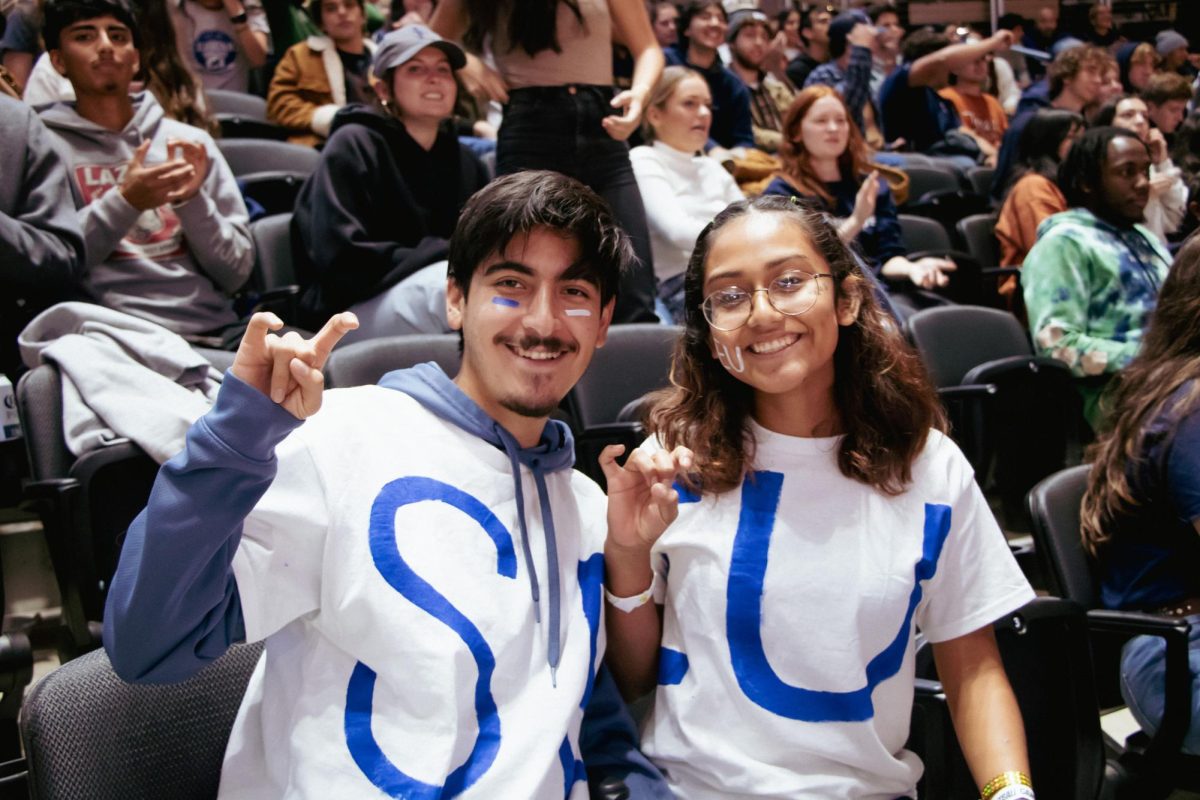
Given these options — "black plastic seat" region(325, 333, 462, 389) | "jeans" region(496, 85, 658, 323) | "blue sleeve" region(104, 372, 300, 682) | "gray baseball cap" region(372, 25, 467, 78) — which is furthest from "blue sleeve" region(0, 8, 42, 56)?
"blue sleeve" region(104, 372, 300, 682)

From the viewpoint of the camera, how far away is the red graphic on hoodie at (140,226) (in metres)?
2.50

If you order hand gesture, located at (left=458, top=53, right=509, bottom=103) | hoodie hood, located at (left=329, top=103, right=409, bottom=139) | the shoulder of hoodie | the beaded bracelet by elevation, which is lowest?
the beaded bracelet

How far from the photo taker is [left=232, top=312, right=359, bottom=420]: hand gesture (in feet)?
3.23

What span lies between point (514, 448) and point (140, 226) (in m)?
1.59

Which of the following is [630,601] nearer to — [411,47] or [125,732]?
[125,732]

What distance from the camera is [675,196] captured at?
3.31 meters

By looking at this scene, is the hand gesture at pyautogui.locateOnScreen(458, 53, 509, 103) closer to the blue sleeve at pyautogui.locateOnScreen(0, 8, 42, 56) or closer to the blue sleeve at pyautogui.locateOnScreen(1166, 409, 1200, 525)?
the blue sleeve at pyautogui.locateOnScreen(1166, 409, 1200, 525)

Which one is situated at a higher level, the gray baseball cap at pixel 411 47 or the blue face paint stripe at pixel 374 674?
the gray baseball cap at pixel 411 47

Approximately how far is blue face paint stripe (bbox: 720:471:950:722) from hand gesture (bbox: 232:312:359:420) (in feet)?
1.81

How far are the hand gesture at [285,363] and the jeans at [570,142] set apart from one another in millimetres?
1671

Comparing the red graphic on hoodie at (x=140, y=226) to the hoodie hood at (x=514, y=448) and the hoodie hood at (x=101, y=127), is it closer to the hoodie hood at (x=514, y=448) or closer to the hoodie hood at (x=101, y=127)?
the hoodie hood at (x=101, y=127)

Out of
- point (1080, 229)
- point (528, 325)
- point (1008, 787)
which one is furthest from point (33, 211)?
point (1080, 229)

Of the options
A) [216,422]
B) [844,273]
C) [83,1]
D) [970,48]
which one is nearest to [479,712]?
[216,422]

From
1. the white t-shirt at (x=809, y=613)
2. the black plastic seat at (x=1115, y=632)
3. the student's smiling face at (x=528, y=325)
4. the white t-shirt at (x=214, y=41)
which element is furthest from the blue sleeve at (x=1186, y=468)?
the white t-shirt at (x=214, y=41)
